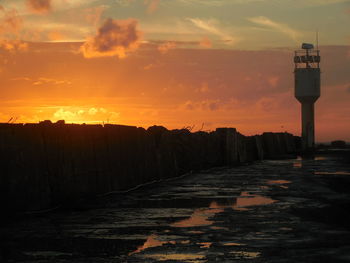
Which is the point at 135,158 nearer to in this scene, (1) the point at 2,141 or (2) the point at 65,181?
(2) the point at 65,181

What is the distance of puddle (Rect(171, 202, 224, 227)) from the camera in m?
12.6

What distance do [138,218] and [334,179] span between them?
47.3 feet

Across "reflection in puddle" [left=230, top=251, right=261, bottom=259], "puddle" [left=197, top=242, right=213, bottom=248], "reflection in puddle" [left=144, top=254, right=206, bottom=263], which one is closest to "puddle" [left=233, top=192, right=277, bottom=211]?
"puddle" [left=197, top=242, right=213, bottom=248]

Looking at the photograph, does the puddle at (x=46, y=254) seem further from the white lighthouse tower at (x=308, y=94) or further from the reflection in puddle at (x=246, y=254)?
the white lighthouse tower at (x=308, y=94)

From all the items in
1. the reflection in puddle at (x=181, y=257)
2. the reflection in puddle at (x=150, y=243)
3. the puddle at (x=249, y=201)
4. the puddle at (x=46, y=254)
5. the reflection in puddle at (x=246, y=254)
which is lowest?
the reflection in puddle at (x=181, y=257)

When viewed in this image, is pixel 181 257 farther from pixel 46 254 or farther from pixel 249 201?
pixel 249 201

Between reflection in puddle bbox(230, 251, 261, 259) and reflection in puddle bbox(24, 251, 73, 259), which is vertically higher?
reflection in puddle bbox(230, 251, 261, 259)

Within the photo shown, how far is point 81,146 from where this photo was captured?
1800cm

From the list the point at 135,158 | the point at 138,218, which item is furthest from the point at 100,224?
A: the point at 135,158

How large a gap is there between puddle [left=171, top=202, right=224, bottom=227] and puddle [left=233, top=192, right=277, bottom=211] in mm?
572

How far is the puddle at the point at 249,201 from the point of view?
15906mm

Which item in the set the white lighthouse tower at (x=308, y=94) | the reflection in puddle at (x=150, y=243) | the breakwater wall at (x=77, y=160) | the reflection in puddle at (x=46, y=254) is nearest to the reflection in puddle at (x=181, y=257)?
the reflection in puddle at (x=150, y=243)

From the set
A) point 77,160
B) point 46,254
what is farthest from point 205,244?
point 77,160

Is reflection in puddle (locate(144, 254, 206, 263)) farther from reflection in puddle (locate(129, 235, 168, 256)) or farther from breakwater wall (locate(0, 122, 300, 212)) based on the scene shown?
breakwater wall (locate(0, 122, 300, 212))
